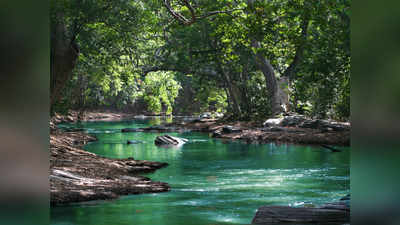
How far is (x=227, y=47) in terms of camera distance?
1569 centimetres

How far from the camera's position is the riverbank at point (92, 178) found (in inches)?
229

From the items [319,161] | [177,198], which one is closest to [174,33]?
[319,161]

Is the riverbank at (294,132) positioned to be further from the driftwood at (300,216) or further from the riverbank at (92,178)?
the driftwood at (300,216)

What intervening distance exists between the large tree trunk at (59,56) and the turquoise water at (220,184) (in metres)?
2.69

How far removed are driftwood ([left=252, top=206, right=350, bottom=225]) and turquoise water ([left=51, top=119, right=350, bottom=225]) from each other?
22.7 inches

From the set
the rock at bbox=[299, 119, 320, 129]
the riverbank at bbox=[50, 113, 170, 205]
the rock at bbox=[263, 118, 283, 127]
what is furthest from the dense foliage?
the riverbank at bbox=[50, 113, 170, 205]

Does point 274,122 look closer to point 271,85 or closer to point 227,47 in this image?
point 271,85

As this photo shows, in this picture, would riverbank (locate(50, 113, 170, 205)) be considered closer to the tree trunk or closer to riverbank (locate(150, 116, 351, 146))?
riverbank (locate(150, 116, 351, 146))

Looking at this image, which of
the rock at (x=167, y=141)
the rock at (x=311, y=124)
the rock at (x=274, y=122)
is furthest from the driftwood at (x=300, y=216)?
the rock at (x=274, y=122)

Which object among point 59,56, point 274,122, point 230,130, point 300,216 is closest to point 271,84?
point 274,122
